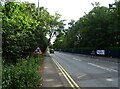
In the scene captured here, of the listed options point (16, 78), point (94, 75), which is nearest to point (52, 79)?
point (94, 75)

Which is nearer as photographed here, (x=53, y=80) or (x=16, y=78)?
(x=16, y=78)

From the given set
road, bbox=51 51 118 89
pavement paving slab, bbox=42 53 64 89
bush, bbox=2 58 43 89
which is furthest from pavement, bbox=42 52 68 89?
bush, bbox=2 58 43 89

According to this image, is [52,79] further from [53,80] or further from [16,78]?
[16,78]

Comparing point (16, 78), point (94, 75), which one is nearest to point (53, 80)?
point (94, 75)

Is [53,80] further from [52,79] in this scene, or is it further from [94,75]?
[94,75]

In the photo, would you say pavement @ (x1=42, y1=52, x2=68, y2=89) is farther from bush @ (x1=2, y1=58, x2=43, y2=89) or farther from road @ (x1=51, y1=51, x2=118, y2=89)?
bush @ (x1=2, y1=58, x2=43, y2=89)

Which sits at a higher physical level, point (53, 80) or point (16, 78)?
point (16, 78)

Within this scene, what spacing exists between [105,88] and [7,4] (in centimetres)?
839

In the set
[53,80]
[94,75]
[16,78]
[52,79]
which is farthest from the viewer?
[94,75]

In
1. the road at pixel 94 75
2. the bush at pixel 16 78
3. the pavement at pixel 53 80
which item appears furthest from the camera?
the road at pixel 94 75

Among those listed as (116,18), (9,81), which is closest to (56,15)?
(116,18)

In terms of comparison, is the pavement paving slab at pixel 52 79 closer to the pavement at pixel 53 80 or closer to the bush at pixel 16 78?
the pavement at pixel 53 80

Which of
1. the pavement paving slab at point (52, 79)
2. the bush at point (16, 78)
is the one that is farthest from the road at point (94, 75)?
the bush at point (16, 78)

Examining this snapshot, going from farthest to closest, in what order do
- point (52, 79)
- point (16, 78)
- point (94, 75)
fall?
1. point (94, 75)
2. point (52, 79)
3. point (16, 78)
